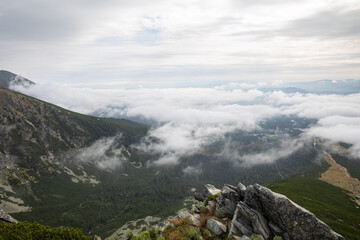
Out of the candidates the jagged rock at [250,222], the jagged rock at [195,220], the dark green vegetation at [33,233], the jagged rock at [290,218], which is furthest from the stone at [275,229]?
the dark green vegetation at [33,233]

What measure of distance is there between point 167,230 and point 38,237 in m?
31.6

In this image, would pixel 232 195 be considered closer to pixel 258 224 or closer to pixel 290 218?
pixel 258 224

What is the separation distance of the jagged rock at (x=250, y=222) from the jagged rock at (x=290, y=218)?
1769 mm

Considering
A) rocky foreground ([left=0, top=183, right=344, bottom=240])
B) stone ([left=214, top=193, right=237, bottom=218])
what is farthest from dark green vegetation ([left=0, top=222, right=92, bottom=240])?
stone ([left=214, top=193, right=237, bottom=218])

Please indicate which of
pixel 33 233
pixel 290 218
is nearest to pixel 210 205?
pixel 290 218

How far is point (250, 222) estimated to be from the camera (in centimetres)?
3422

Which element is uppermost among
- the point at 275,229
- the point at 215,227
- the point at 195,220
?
the point at 275,229

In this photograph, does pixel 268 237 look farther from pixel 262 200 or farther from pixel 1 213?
pixel 1 213

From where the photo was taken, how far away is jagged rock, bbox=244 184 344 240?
96.7 ft

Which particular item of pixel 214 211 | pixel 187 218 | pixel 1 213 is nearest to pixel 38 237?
pixel 1 213

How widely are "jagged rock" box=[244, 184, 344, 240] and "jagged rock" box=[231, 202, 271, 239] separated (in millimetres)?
1769

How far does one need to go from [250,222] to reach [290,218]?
704 centimetres

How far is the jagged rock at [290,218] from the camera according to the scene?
29469 mm

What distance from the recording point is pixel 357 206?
572 ft
